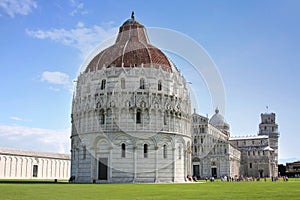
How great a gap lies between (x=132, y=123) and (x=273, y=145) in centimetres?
9822

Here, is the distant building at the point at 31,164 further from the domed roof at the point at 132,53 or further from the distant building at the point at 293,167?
the distant building at the point at 293,167

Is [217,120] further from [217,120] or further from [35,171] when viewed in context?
[35,171]

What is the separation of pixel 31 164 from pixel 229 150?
50.7m

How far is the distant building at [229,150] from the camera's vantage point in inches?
3974

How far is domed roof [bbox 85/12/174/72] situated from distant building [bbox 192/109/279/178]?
145 ft

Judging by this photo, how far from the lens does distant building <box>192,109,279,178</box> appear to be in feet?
331

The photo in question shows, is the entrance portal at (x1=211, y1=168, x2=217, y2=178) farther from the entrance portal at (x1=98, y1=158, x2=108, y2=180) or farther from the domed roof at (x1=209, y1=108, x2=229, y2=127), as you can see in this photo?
the entrance portal at (x1=98, y1=158, x2=108, y2=180)

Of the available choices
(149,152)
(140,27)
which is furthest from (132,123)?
(140,27)

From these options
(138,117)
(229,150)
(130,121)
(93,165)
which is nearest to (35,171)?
(93,165)

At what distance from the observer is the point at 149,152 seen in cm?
5278

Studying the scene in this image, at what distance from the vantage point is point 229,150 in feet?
332

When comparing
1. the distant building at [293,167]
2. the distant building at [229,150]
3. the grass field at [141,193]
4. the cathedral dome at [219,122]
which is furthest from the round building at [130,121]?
the distant building at [293,167]

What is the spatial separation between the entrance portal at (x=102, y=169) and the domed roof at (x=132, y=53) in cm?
1411

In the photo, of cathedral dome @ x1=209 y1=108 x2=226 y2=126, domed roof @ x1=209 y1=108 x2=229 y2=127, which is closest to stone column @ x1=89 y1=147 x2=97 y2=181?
domed roof @ x1=209 y1=108 x2=229 y2=127
